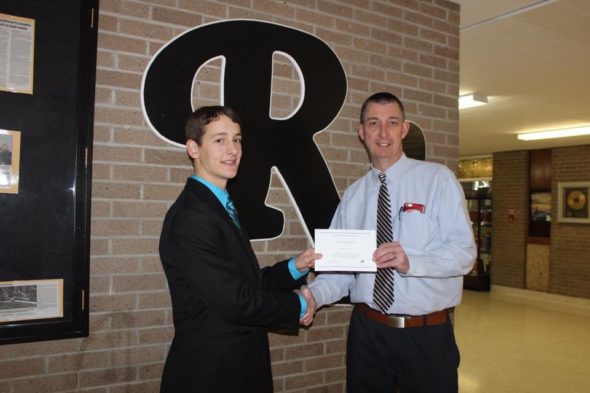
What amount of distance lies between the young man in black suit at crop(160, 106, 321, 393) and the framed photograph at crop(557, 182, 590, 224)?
30.5 ft

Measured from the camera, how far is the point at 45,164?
81.0 inches

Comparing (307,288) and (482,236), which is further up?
(307,288)

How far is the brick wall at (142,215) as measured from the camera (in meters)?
2.17

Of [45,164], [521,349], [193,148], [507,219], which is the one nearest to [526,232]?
[507,219]

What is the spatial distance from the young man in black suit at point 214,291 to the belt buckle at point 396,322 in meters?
0.53

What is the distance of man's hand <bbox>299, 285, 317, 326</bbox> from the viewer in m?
2.02

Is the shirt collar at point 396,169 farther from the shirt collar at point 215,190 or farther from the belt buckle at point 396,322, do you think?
the shirt collar at point 215,190

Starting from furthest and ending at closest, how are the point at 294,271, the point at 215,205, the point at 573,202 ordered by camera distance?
1. the point at 573,202
2. the point at 294,271
3. the point at 215,205

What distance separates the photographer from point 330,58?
9.23 feet

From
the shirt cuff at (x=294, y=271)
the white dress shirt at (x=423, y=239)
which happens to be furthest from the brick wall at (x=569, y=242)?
the shirt cuff at (x=294, y=271)

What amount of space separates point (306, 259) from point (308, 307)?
228 mm

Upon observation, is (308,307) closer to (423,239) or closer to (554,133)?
(423,239)

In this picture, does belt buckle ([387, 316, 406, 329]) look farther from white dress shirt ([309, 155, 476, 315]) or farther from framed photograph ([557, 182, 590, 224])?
framed photograph ([557, 182, 590, 224])

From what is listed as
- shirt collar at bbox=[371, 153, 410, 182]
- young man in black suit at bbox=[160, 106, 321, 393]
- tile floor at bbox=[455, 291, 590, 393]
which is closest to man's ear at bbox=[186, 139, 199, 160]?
young man in black suit at bbox=[160, 106, 321, 393]
